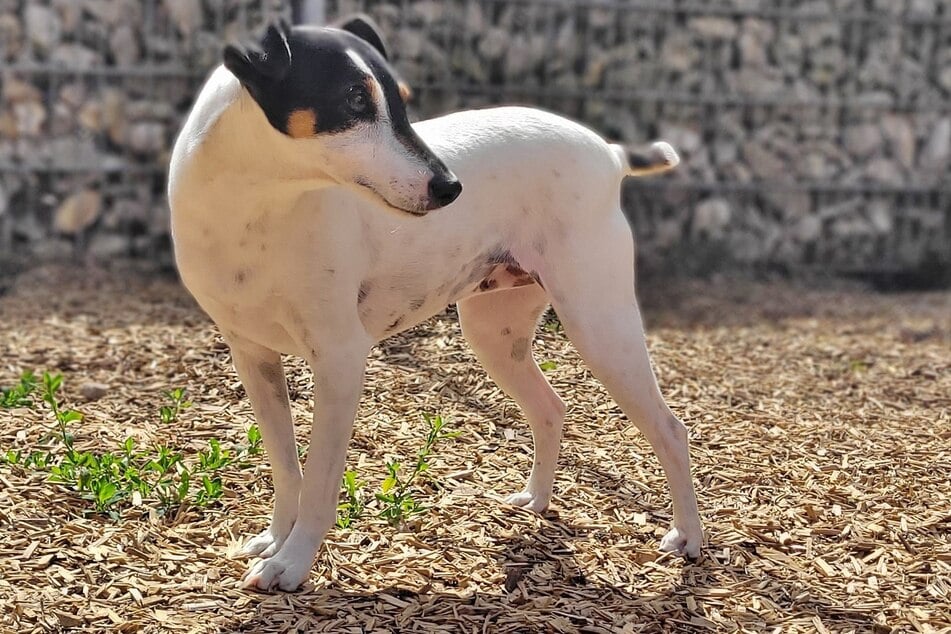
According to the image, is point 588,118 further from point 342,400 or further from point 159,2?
point 342,400

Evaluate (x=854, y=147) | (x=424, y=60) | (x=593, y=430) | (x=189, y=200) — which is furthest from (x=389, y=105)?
(x=854, y=147)

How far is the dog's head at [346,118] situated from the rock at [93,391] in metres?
2.35

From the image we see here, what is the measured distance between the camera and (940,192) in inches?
374

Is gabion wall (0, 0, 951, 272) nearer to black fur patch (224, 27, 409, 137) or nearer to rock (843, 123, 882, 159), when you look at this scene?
rock (843, 123, 882, 159)

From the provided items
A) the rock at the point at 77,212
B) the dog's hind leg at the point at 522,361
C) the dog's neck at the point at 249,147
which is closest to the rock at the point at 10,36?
the rock at the point at 77,212

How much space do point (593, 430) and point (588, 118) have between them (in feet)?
15.5

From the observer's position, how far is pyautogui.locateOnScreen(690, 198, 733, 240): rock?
8.94 m

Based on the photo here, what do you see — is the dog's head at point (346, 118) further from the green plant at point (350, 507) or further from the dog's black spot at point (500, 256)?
the green plant at point (350, 507)

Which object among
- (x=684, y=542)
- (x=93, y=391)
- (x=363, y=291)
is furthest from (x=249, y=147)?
(x=93, y=391)

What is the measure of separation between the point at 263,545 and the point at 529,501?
3.12ft

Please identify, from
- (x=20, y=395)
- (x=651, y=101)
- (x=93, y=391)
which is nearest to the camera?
(x=20, y=395)

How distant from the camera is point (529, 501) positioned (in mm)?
3713

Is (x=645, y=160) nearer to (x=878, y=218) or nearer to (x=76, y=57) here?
(x=76, y=57)

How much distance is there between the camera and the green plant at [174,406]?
13.2 feet
